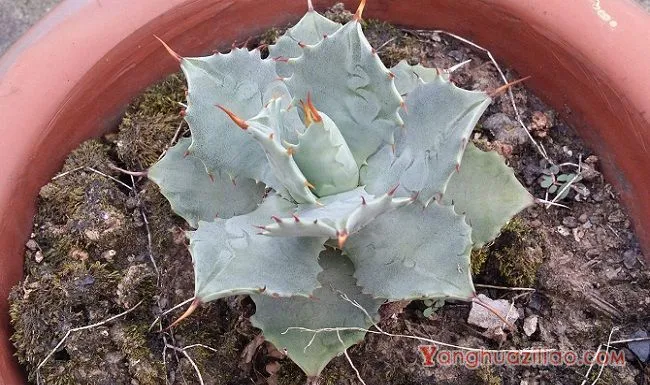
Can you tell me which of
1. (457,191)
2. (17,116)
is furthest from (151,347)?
(457,191)

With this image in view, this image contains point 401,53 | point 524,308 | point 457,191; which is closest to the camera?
point 457,191

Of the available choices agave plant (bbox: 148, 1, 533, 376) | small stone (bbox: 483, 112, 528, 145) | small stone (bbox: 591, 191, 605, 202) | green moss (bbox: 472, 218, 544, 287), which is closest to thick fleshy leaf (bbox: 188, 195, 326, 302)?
agave plant (bbox: 148, 1, 533, 376)

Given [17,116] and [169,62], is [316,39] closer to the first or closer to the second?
[169,62]

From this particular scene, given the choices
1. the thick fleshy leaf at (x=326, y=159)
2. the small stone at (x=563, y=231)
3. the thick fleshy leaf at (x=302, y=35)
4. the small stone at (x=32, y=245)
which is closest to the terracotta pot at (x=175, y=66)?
the small stone at (x=32, y=245)

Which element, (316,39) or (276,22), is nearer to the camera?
(316,39)

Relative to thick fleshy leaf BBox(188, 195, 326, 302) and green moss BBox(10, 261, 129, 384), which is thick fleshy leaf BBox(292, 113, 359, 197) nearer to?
thick fleshy leaf BBox(188, 195, 326, 302)

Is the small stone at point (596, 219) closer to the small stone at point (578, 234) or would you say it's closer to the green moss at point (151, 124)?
the small stone at point (578, 234)

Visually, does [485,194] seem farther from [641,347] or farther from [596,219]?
[641,347]
